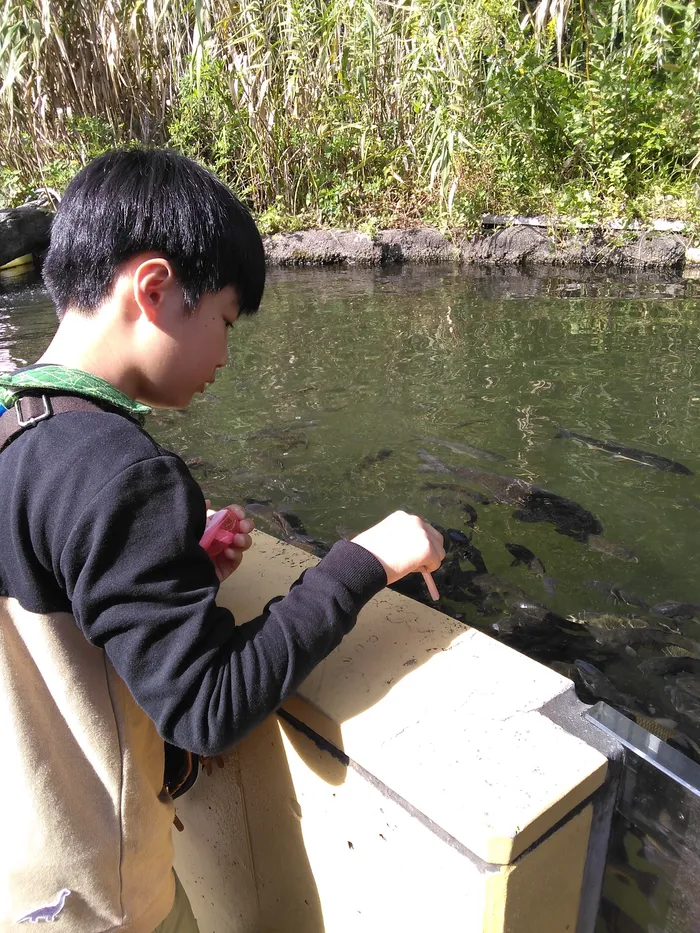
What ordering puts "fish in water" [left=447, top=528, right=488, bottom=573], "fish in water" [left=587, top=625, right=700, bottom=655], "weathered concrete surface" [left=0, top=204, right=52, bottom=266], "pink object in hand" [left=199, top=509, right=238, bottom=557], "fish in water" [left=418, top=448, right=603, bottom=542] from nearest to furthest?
"pink object in hand" [left=199, top=509, right=238, bottom=557], "fish in water" [left=587, top=625, right=700, bottom=655], "fish in water" [left=447, top=528, right=488, bottom=573], "fish in water" [left=418, top=448, right=603, bottom=542], "weathered concrete surface" [left=0, top=204, right=52, bottom=266]

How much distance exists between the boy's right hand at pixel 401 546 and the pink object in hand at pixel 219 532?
0.29 metres

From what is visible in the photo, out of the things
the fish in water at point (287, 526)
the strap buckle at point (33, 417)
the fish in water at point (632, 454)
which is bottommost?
the fish in water at point (287, 526)

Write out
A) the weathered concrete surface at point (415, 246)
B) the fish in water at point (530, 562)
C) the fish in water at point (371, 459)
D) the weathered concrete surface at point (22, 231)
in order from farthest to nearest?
the weathered concrete surface at point (22, 231) < the weathered concrete surface at point (415, 246) < the fish in water at point (371, 459) < the fish in water at point (530, 562)

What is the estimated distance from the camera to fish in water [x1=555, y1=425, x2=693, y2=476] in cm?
372

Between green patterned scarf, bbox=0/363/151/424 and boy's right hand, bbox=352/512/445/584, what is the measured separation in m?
0.42

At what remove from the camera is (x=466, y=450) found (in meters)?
4.07

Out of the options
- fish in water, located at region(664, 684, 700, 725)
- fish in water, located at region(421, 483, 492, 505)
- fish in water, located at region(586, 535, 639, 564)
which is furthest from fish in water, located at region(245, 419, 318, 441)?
fish in water, located at region(664, 684, 700, 725)

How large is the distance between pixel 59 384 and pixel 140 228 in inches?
10.3

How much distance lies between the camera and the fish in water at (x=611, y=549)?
3.05m

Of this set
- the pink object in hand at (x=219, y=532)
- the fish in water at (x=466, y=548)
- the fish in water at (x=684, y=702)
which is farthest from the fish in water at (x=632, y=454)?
the pink object in hand at (x=219, y=532)

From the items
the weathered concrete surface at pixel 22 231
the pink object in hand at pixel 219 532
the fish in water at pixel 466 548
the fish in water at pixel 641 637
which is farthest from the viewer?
the weathered concrete surface at pixel 22 231

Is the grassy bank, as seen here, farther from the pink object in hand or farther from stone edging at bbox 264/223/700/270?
the pink object in hand

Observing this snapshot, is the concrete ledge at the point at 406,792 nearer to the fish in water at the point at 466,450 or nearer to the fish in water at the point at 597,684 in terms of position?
the fish in water at the point at 597,684

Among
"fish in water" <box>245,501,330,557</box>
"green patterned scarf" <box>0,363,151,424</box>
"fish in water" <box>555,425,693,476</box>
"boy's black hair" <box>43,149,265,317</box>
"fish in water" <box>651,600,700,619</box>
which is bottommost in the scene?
"fish in water" <box>651,600,700,619</box>
